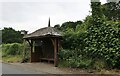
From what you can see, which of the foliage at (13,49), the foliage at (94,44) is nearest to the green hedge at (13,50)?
the foliage at (13,49)

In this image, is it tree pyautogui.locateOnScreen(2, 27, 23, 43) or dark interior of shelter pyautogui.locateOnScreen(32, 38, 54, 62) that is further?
tree pyautogui.locateOnScreen(2, 27, 23, 43)

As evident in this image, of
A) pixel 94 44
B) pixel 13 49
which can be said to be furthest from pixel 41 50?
pixel 94 44

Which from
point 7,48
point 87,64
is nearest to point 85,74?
point 87,64

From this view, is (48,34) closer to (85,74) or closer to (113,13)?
(85,74)

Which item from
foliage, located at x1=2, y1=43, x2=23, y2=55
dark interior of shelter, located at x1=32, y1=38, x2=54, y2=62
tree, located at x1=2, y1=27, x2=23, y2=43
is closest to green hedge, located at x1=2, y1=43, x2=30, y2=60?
foliage, located at x1=2, y1=43, x2=23, y2=55

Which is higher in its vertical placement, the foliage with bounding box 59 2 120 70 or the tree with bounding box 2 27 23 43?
the tree with bounding box 2 27 23 43

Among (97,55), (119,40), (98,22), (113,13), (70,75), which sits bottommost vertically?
(70,75)

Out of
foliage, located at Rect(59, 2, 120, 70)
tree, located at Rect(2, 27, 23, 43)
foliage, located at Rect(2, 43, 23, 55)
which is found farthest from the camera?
tree, located at Rect(2, 27, 23, 43)

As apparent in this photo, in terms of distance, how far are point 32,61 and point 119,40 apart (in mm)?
9565

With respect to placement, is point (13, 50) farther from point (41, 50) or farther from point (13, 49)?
point (41, 50)

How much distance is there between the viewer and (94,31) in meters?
15.5

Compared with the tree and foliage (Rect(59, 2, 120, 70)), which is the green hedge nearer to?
foliage (Rect(59, 2, 120, 70))

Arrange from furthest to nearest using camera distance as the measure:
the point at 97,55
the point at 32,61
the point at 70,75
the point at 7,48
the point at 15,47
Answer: the point at 7,48, the point at 15,47, the point at 32,61, the point at 97,55, the point at 70,75

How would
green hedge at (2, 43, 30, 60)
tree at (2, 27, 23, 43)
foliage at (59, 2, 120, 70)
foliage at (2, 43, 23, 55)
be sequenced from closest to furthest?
foliage at (59, 2, 120, 70), green hedge at (2, 43, 30, 60), foliage at (2, 43, 23, 55), tree at (2, 27, 23, 43)
